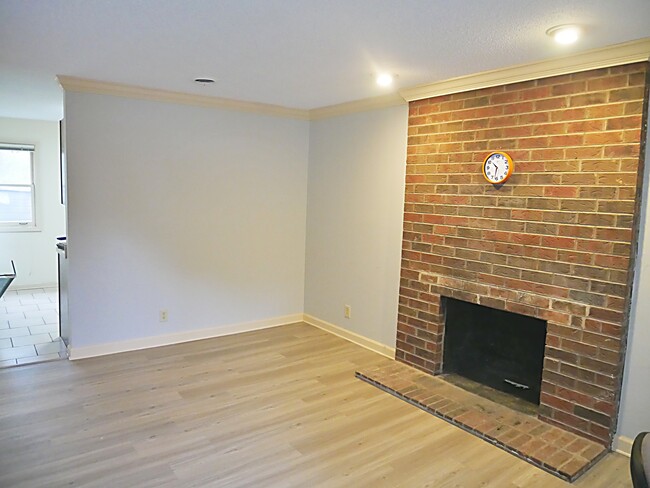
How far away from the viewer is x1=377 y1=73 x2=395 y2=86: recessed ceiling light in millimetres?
3430

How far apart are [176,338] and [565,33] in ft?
13.0

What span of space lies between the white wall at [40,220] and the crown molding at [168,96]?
336cm

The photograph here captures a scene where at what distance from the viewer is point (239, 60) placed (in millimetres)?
3094

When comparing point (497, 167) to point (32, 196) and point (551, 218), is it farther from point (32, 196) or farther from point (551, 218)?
point (32, 196)

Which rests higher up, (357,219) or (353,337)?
(357,219)

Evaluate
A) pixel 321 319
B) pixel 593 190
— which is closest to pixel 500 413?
pixel 593 190

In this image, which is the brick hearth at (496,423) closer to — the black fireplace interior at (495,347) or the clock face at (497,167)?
the black fireplace interior at (495,347)

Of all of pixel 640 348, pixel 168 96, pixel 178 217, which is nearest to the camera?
pixel 640 348

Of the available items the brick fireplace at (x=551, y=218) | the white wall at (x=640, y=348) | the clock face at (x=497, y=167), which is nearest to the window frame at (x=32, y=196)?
the brick fireplace at (x=551, y=218)

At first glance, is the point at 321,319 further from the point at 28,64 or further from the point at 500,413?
the point at 28,64

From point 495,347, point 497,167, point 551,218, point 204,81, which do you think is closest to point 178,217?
point 204,81

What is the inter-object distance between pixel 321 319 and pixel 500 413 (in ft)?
7.59

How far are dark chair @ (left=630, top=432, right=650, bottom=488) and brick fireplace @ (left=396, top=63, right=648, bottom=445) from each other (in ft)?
5.50

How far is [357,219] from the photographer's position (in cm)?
464
